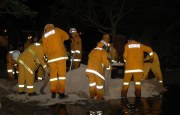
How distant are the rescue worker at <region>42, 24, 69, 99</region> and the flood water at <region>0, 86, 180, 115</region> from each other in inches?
26.5

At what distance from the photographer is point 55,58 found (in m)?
12.1

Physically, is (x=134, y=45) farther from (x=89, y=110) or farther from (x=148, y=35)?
(x=148, y=35)

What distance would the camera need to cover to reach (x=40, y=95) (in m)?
12.9

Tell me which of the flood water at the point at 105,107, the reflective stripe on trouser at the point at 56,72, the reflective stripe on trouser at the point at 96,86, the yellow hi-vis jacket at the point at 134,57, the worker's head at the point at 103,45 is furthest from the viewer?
the yellow hi-vis jacket at the point at 134,57

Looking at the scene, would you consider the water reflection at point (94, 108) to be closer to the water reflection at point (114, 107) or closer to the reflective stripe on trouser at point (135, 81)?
the water reflection at point (114, 107)

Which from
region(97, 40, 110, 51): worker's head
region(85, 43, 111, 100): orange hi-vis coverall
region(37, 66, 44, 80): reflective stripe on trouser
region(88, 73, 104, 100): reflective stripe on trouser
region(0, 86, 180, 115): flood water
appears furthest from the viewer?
region(37, 66, 44, 80): reflective stripe on trouser

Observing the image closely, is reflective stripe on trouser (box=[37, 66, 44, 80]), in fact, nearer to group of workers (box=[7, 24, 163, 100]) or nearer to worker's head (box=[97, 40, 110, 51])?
group of workers (box=[7, 24, 163, 100])

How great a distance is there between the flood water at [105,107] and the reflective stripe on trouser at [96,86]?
1.15 feet

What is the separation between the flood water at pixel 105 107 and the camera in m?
10.4

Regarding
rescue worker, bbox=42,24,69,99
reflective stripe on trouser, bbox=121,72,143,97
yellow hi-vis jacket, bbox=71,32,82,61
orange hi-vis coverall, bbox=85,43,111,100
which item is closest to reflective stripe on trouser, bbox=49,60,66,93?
rescue worker, bbox=42,24,69,99

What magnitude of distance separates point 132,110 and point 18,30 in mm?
27514

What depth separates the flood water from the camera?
10.4m

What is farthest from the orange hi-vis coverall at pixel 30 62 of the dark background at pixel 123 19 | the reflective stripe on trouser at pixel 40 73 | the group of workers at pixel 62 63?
the dark background at pixel 123 19

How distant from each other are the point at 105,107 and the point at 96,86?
1.24 m
